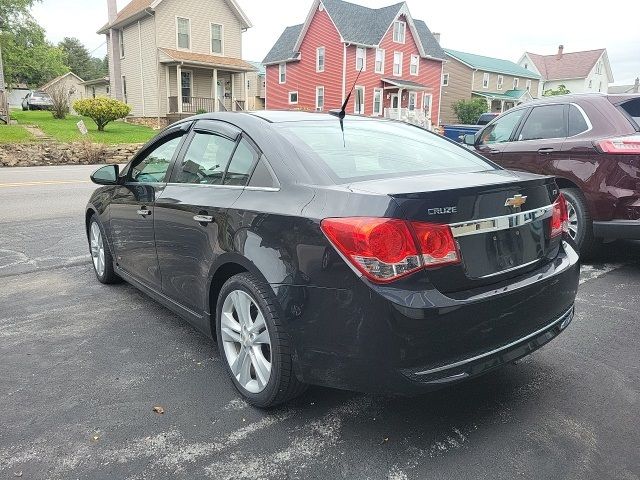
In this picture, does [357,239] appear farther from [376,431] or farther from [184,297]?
[184,297]

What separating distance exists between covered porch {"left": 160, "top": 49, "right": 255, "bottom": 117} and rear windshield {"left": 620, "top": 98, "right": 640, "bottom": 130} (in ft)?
86.7

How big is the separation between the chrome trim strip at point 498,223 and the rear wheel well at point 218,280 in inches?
44.6

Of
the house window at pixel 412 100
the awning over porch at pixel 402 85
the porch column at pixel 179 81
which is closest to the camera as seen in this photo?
the porch column at pixel 179 81

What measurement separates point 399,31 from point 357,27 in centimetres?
354

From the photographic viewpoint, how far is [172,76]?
3148cm

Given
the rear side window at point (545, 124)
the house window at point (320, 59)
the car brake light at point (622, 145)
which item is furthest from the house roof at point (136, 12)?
the car brake light at point (622, 145)

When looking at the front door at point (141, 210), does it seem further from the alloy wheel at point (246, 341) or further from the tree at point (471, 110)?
the tree at point (471, 110)

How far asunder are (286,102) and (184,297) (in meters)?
38.9

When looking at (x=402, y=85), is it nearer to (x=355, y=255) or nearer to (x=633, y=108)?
(x=633, y=108)

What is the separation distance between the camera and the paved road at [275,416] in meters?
2.37

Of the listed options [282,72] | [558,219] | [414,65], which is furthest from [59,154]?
[414,65]

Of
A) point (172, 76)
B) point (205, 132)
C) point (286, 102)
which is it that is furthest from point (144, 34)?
point (205, 132)

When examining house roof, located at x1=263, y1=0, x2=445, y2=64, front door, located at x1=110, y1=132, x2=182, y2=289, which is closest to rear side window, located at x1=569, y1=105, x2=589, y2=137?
front door, located at x1=110, y1=132, x2=182, y2=289

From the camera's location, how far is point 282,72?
135ft
